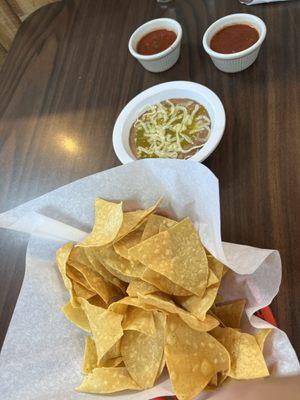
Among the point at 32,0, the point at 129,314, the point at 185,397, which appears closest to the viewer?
the point at 185,397

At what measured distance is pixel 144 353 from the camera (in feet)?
2.63

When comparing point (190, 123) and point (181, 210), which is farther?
point (190, 123)

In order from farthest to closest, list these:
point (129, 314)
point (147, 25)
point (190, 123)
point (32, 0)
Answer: point (32, 0) → point (147, 25) → point (190, 123) → point (129, 314)

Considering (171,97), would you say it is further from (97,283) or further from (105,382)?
(105,382)

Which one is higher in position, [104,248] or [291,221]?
[104,248]

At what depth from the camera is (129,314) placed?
837 mm

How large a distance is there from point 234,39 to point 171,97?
25 centimetres

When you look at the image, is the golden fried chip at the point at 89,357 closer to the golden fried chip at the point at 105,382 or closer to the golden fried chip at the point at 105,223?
the golden fried chip at the point at 105,382

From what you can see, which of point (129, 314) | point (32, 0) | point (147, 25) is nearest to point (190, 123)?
point (147, 25)

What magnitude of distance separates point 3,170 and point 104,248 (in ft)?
2.16

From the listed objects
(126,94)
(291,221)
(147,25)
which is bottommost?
(291,221)

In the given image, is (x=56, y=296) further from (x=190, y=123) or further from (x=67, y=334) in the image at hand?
(x=190, y=123)

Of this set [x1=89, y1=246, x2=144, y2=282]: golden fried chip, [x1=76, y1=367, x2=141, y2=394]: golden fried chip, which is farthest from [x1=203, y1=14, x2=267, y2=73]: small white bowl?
[x1=76, y1=367, x2=141, y2=394]: golden fried chip

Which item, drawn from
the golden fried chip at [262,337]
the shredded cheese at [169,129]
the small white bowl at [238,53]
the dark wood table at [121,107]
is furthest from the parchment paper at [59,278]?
the small white bowl at [238,53]
